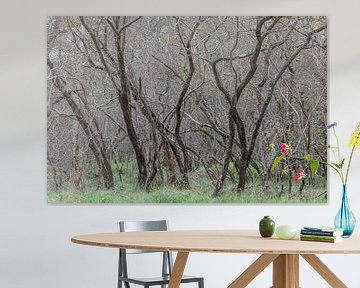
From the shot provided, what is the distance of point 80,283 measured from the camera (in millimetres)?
6312

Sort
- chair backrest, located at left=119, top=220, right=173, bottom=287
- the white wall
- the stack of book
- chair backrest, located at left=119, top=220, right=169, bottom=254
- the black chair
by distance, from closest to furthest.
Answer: the stack of book < the black chair < chair backrest, located at left=119, top=220, right=173, bottom=287 < chair backrest, located at left=119, top=220, right=169, bottom=254 < the white wall

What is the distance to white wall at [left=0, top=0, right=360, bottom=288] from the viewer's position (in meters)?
6.31

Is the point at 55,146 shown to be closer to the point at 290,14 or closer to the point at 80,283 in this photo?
the point at 80,283

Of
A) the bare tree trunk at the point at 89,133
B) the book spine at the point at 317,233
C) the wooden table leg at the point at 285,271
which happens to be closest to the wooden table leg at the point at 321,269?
the wooden table leg at the point at 285,271

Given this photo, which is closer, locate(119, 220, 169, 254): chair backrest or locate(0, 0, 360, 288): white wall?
locate(119, 220, 169, 254): chair backrest

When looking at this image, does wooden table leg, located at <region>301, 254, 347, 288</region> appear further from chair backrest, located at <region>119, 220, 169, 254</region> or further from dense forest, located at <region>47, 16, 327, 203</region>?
dense forest, located at <region>47, 16, 327, 203</region>

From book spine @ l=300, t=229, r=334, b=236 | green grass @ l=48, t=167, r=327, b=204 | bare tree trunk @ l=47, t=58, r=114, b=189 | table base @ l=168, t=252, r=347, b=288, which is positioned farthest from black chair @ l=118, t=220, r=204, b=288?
book spine @ l=300, t=229, r=334, b=236

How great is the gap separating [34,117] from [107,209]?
2.84 ft

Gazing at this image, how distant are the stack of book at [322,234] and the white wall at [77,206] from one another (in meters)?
1.98

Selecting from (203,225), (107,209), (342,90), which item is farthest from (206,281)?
(342,90)

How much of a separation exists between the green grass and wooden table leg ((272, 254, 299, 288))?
189 centimetres

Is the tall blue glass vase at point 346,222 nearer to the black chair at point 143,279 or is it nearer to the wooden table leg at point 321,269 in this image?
the wooden table leg at point 321,269

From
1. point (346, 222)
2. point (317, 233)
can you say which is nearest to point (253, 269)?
point (317, 233)

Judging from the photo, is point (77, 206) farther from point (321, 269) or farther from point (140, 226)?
point (321, 269)
